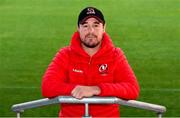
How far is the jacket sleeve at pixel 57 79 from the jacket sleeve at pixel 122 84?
7.3 inches

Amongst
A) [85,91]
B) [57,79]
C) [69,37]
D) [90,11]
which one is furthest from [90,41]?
[69,37]

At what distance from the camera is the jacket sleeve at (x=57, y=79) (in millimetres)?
2727

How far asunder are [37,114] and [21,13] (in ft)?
25.7

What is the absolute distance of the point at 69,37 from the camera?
977 centimetres

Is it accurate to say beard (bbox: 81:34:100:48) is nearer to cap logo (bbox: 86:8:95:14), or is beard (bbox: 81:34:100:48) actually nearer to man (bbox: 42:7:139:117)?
man (bbox: 42:7:139:117)

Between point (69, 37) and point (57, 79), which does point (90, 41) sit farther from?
point (69, 37)

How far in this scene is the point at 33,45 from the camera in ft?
29.4

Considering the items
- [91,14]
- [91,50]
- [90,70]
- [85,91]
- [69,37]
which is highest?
[69,37]

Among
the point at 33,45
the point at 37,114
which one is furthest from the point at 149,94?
the point at 33,45

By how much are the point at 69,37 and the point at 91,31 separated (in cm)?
689

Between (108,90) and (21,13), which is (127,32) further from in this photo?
(108,90)

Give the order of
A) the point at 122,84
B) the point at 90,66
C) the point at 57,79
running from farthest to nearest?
the point at 90,66 < the point at 57,79 < the point at 122,84

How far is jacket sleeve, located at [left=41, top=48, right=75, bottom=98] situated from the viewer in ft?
8.95

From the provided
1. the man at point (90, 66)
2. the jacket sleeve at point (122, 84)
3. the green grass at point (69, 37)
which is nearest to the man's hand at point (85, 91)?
the jacket sleeve at point (122, 84)
